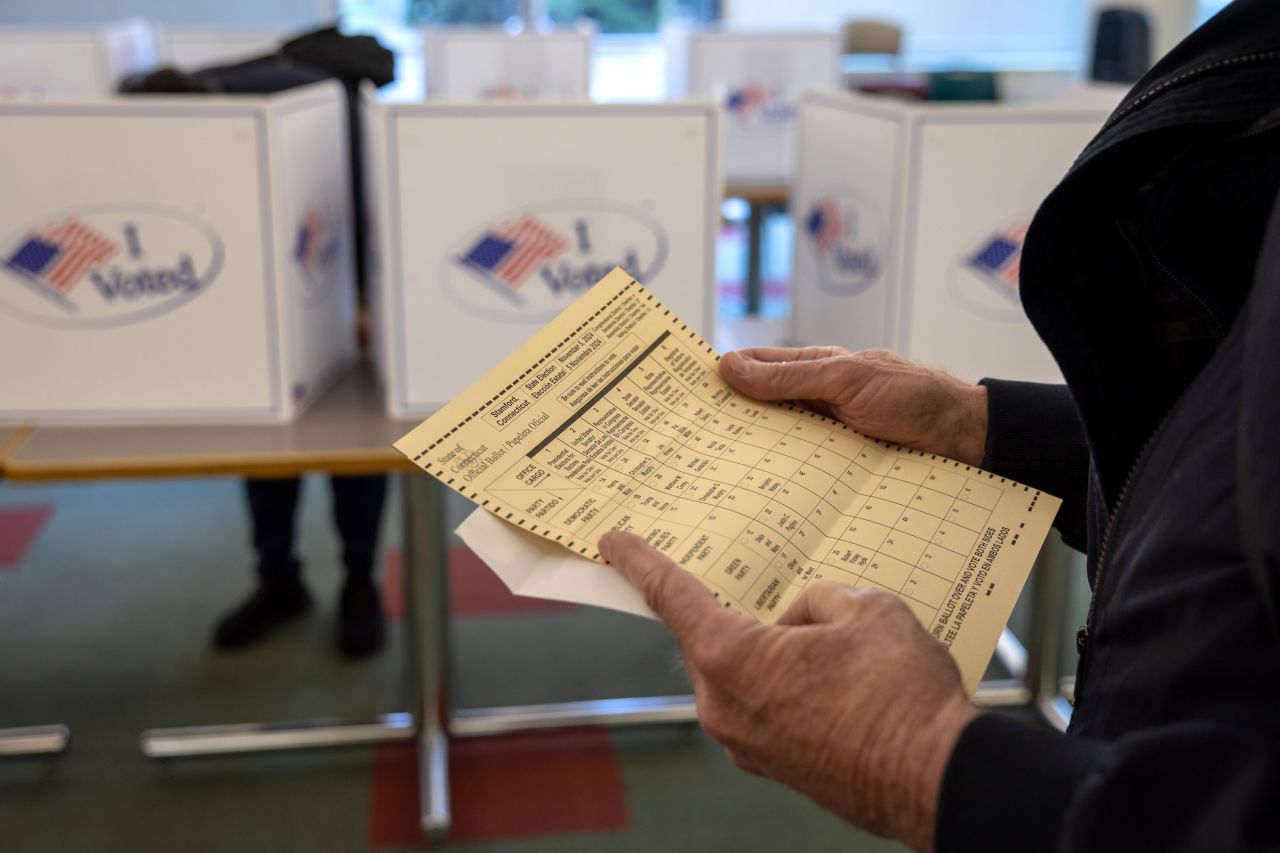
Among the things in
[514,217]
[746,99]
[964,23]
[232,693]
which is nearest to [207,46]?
[746,99]

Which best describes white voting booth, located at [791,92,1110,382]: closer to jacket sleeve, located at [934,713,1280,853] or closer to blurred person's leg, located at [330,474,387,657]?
blurred person's leg, located at [330,474,387,657]

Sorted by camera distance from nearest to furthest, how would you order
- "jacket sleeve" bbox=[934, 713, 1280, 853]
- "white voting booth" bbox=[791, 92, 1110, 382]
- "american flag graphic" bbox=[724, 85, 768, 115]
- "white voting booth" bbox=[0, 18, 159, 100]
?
"jacket sleeve" bbox=[934, 713, 1280, 853]
"white voting booth" bbox=[791, 92, 1110, 382]
"white voting booth" bbox=[0, 18, 159, 100]
"american flag graphic" bbox=[724, 85, 768, 115]

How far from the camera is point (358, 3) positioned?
244 inches

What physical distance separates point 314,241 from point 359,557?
79 centimetres

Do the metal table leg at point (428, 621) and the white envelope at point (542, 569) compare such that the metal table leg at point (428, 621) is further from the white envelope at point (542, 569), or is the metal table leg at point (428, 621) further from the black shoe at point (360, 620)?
the white envelope at point (542, 569)

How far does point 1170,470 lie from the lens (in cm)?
60

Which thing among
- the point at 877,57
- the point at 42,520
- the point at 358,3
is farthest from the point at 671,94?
the point at 358,3

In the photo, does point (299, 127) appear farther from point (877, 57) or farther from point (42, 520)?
point (877, 57)

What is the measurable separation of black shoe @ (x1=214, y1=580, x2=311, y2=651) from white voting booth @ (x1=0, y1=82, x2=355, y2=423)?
0.83 m

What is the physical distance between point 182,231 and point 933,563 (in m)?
1.25

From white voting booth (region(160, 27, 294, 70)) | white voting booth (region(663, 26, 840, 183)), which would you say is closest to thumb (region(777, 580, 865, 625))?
white voting booth (region(663, 26, 840, 183))

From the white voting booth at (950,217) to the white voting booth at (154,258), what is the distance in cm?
82

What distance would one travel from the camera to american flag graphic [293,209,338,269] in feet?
5.81

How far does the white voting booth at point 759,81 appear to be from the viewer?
354 cm
